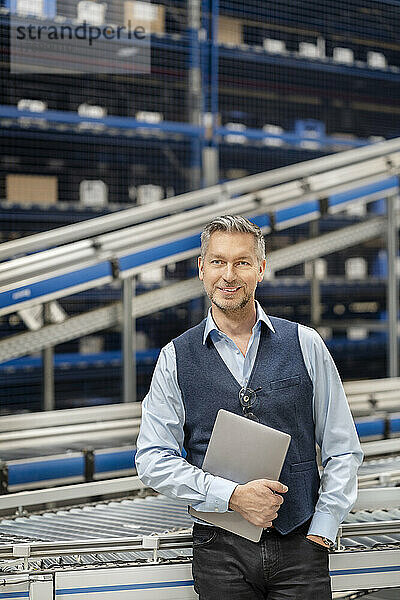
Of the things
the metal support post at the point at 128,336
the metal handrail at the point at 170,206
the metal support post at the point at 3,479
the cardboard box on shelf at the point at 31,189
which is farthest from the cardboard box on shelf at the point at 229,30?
the metal support post at the point at 3,479

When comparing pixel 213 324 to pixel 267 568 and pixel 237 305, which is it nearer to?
pixel 237 305

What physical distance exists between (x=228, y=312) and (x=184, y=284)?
2.68 m

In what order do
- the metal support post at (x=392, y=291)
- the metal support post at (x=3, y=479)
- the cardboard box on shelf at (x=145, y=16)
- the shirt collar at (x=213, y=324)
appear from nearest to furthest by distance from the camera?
the shirt collar at (x=213, y=324), the metal support post at (x=3, y=479), the metal support post at (x=392, y=291), the cardboard box on shelf at (x=145, y=16)

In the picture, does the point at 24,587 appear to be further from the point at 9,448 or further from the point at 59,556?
the point at 9,448

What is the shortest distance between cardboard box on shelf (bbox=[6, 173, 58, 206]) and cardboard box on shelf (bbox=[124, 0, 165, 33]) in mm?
1172

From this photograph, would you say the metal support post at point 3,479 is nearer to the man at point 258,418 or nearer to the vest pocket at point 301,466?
the man at point 258,418

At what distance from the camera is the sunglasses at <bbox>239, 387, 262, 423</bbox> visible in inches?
60.9

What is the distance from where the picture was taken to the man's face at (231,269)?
5.09ft

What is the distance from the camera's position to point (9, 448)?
2859 millimetres

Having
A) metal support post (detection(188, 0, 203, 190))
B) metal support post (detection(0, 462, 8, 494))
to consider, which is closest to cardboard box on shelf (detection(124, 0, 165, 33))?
metal support post (detection(188, 0, 203, 190))

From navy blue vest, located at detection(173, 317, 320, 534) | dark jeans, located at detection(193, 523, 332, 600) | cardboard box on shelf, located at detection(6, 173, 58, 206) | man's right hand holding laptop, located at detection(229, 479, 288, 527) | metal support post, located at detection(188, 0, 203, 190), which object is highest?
metal support post, located at detection(188, 0, 203, 190)

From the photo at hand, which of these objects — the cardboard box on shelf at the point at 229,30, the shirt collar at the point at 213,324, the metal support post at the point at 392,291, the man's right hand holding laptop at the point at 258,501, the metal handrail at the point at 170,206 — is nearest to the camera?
the man's right hand holding laptop at the point at 258,501
